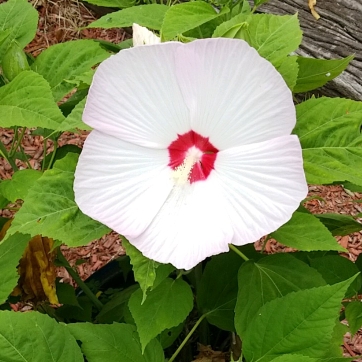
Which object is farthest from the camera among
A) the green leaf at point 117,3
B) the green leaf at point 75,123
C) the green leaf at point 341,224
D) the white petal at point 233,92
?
the green leaf at point 117,3

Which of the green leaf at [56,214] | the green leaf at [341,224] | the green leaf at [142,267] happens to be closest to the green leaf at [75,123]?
the green leaf at [56,214]

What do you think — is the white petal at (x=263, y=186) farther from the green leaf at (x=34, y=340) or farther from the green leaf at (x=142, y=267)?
the green leaf at (x=34, y=340)

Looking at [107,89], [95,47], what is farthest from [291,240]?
[95,47]

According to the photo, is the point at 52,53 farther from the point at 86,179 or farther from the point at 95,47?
the point at 86,179

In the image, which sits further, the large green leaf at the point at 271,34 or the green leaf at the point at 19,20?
the green leaf at the point at 19,20

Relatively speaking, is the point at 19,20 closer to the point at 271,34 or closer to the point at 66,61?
the point at 66,61
